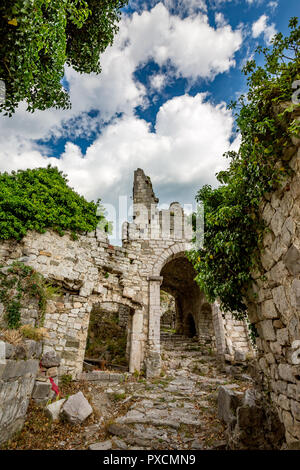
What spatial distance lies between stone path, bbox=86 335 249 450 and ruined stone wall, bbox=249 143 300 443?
135 cm

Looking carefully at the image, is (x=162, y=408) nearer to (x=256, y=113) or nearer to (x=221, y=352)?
(x=221, y=352)

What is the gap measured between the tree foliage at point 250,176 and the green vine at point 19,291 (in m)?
4.23

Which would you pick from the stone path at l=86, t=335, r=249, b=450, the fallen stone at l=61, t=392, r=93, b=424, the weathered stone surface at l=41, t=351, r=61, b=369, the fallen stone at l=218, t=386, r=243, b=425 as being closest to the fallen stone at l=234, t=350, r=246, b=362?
the stone path at l=86, t=335, r=249, b=450

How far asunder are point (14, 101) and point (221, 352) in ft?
30.6

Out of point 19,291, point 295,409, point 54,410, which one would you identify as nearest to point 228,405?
point 295,409

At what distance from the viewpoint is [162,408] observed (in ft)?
15.6

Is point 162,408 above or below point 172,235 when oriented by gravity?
below

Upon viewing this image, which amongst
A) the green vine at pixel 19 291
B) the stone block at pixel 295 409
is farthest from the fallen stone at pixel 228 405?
the green vine at pixel 19 291

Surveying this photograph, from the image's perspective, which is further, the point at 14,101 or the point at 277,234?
the point at 14,101

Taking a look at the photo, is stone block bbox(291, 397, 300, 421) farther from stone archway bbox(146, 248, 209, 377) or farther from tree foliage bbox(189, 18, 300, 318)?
stone archway bbox(146, 248, 209, 377)

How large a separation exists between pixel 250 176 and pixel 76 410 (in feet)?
16.1

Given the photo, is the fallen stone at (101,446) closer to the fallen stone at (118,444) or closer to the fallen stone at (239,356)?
the fallen stone at (118,444)

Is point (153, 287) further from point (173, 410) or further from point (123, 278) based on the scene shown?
point (173, 410)

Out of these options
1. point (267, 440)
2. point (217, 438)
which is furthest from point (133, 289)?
point (267, 440)
